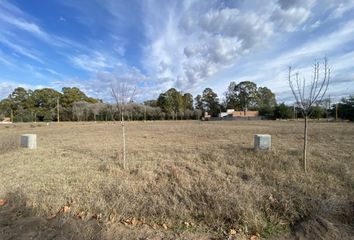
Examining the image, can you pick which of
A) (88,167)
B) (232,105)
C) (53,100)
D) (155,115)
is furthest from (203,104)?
(88,167)

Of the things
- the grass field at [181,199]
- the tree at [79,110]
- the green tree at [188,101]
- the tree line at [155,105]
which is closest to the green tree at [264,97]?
the tree line at [155,105]

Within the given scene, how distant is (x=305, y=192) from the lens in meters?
5.27

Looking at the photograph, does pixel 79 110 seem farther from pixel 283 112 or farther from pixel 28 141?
pixel 283 112

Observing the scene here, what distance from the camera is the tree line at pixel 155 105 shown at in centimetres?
6650

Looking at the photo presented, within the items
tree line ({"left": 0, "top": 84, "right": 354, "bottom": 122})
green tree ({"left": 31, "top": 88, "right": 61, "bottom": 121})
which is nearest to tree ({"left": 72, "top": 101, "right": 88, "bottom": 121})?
tree line ({"left": 0, "top": 84, "right": 354, "bottom": 122})

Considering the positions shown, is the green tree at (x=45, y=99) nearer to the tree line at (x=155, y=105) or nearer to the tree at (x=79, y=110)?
the tree line at (x=155, y=105)

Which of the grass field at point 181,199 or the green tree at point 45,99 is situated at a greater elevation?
the green tree at point 45,99

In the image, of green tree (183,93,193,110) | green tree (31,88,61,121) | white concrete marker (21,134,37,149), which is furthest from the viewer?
green tree (183,93,193,110)

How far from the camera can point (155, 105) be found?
301 feet

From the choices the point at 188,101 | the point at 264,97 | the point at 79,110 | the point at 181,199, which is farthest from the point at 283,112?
the point at 181,199

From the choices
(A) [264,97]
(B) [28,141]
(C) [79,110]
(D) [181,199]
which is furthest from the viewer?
(A) [264,97]

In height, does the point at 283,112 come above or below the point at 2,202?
above

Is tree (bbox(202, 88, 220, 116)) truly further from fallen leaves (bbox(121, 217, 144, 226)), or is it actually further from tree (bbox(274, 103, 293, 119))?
fallen leaves (bbox(121, 217, 144, 226))

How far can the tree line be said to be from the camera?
66500 millimetres
